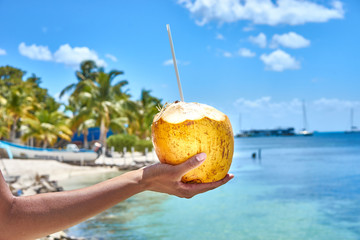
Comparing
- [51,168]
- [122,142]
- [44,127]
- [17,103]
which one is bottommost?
[51,168]

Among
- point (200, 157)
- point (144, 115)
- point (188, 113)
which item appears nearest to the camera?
point (200, 157)

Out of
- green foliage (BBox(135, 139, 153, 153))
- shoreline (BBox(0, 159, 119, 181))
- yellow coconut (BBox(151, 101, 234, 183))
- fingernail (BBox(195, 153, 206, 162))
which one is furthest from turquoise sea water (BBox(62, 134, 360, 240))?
green foliage (BBox(135, 139, 153, 153))

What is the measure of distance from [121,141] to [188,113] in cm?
2897

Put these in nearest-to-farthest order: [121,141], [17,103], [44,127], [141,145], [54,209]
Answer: [54,209] < [17,103] < [44,127] < [121,141] < [141,145]

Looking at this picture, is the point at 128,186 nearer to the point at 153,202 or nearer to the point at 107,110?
the point at 153,202

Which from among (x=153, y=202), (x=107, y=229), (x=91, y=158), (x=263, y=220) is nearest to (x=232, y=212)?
(x=263, y=220)

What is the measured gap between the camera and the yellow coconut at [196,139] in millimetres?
1495

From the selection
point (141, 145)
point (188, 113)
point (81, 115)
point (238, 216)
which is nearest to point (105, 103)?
point (81, 115)

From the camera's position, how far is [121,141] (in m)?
30.1

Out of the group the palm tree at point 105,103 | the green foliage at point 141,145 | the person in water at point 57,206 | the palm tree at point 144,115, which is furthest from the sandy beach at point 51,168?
the person in water at point 57,206

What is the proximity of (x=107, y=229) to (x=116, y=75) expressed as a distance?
760 inches

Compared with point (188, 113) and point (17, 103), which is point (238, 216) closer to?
point (188, 113)

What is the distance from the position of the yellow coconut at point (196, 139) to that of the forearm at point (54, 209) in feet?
1.16

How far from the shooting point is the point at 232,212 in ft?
49.4
